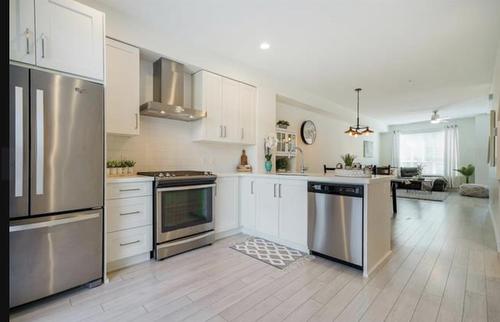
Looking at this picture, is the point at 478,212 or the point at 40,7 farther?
the point at 478,212

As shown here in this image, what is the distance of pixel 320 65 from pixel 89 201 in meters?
3.67

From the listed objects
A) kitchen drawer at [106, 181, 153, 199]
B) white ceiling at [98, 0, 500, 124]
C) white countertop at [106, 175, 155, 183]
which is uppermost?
white ceiling at [98, 0, 500, 124]

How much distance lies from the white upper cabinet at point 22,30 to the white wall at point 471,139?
10.9 metres

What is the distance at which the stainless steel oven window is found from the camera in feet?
8.64

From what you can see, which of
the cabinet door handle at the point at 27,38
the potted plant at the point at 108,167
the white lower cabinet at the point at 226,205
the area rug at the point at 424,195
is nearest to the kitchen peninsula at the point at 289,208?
the white lower cabinet at the point at 226,205

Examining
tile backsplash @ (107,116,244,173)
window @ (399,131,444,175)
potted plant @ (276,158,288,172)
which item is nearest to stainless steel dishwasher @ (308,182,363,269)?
tile backsplash @ (107,116,244,173)

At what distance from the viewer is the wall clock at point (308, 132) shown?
5781 millimetres

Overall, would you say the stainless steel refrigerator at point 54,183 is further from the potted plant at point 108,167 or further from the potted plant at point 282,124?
the potted plant at point 282,124

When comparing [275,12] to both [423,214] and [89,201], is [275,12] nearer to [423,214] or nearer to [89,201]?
[89,201]

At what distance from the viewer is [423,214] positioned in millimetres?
4891

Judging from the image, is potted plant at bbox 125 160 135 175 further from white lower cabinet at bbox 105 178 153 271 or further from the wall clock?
the wall clock

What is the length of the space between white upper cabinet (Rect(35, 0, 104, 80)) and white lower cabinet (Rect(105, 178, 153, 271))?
1.08 metres

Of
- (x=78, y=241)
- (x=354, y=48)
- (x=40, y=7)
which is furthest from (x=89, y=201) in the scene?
(x=354, y=48)

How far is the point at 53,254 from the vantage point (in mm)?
1825
